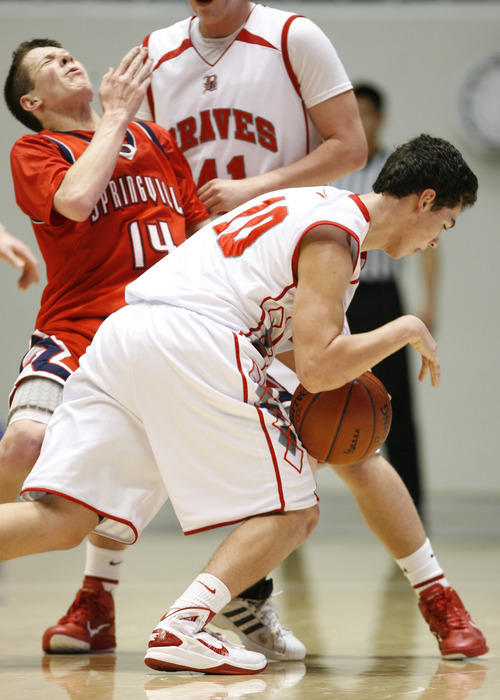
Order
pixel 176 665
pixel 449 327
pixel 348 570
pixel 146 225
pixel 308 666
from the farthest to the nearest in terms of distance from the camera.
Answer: pixel 449 327 → pixel 348 570 → pixel 146 225 → pixel 308 666 → pixel 176 665

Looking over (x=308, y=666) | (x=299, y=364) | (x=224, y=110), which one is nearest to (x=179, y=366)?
(x=299, y=364)

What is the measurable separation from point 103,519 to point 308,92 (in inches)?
65.7

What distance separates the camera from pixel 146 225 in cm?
331

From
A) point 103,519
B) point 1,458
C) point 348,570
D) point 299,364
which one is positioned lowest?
point 348,570

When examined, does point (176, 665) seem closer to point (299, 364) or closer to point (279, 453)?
point (279, 453)

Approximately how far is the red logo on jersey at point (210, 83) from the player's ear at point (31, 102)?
61cm

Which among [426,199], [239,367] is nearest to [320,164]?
[426,199]

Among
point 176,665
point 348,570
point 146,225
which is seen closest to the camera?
point 176,665

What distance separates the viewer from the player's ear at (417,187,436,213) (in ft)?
9.30

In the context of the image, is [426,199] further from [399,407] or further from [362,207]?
[399,407]

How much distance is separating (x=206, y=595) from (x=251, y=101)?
1819mm

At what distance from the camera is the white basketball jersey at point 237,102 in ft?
11.8

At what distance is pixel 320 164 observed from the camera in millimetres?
3561

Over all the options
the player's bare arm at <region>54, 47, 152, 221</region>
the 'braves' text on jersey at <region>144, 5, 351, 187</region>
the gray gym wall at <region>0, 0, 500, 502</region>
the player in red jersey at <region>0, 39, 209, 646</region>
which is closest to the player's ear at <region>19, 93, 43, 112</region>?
the player in red jersey at <region>0, 39, 209, 646</region>
